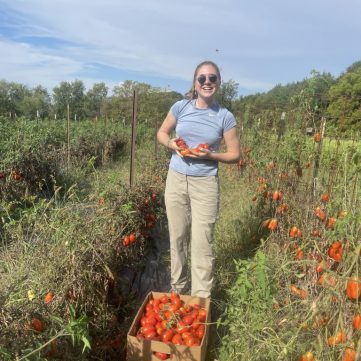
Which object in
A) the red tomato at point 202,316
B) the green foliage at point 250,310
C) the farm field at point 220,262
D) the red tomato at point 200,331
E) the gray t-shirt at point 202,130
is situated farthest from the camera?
the gray t-shirt at point 202,130

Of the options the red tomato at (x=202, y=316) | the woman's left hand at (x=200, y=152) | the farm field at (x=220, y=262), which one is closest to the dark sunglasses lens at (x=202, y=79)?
the woman's left hand at (x=200, y=152)

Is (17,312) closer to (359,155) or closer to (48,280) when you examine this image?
(48,280)

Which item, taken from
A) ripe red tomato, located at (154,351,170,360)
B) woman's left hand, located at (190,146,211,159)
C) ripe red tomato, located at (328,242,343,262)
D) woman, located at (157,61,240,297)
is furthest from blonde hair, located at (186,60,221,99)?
ripe red tomato, located at (154,351,170,360)

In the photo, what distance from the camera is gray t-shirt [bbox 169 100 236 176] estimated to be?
2.47 meters

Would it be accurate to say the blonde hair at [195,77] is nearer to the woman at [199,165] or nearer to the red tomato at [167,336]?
the woman at [199,165]

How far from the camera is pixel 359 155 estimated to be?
2098mm

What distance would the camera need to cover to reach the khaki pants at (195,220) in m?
2.52

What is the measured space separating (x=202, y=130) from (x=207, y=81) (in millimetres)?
298

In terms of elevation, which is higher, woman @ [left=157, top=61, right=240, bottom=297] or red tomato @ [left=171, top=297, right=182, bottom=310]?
woman @ [left=157, top=61, right=240, bottom=297]

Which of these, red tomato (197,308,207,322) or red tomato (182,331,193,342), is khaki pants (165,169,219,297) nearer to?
red tomato (197,308,207,322)

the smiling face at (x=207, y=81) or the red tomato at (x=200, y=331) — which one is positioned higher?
the smiling face at (x=207, y=81)

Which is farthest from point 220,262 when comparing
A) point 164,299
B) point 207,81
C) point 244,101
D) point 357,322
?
point 244,101

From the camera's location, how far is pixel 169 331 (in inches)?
82.4

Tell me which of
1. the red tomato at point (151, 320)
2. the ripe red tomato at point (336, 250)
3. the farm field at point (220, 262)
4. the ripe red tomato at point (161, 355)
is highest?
the ripe red tomato at point (336, 250)
